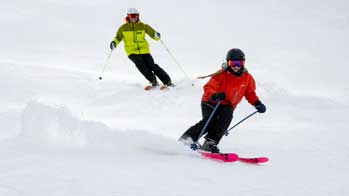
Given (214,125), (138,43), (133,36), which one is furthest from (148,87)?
(214,125)

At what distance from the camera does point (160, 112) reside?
8.88 m

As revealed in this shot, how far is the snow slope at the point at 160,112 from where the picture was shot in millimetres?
4195

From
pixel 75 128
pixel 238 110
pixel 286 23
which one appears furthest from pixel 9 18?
pixel 75 128

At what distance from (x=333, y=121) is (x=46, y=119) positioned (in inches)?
210

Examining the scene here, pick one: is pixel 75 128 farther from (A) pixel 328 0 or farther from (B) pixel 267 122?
(A) pixel 328 0

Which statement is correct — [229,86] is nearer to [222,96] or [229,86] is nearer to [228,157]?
[222,96]

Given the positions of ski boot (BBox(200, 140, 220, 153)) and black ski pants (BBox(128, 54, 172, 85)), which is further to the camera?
black ski pants (BBox(128, 54, 172, 85))

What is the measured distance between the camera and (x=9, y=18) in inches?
866

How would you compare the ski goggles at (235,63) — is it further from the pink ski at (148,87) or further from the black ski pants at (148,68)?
the black ski pants at (148,68)

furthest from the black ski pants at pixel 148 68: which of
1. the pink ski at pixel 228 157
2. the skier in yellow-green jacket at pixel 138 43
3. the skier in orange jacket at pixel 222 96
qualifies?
the pink ski at pixel 228 157

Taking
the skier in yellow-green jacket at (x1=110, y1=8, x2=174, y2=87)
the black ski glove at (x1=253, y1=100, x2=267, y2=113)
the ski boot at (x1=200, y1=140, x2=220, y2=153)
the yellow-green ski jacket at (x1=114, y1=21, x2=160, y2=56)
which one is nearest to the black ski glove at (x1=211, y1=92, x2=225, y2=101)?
the ski boot at (x1=200, y1=140, x2=220, y2=153)

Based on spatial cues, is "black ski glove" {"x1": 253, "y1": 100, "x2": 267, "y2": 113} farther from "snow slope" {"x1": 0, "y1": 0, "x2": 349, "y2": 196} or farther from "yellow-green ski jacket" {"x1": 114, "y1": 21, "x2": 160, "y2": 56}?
"yellow-green ski jacket" {"x1": 114, "y1": 21, "x2": 160, "y2": 56}

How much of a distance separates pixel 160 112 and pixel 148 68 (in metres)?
2.01

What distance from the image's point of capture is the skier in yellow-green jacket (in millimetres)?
10430
